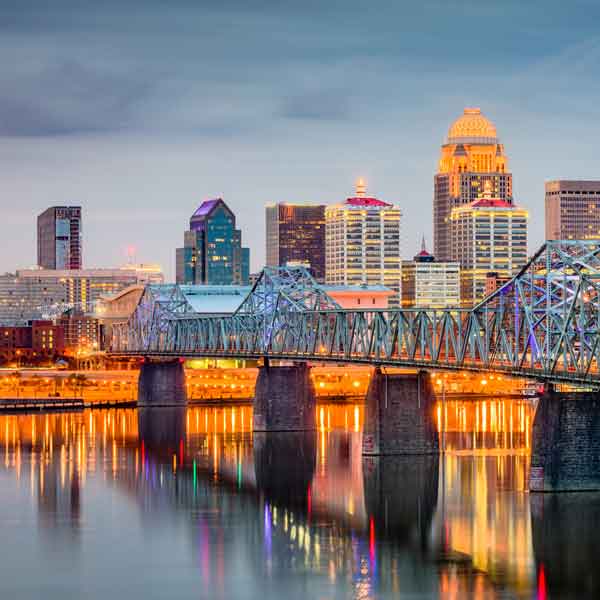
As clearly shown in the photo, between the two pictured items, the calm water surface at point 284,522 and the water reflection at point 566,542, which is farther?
the calm water surface at point 284,522

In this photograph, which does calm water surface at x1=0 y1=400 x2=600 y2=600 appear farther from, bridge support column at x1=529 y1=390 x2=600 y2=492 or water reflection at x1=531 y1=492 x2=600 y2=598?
bridge support column at x1=529 y1=390 x2=600 y2=492

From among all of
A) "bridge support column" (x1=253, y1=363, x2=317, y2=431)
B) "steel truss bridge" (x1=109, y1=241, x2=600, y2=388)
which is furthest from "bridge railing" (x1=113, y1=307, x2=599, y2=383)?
"bridge support column" (x1=253, y1=363, x2=317, y2=431)

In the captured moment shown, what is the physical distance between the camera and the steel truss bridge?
Result: 93375 mm

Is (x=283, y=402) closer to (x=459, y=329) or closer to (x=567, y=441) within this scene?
(x=459, y=329)

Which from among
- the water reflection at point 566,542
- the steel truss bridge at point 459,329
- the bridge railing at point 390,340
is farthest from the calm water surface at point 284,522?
the steel truss bridge at point 459,329

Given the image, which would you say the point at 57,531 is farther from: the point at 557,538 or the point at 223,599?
the point at 557,538

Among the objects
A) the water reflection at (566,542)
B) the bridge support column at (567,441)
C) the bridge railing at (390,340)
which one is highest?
the bridge railing at (390,340)

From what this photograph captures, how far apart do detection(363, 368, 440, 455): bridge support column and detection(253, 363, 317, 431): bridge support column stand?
73.3 feet

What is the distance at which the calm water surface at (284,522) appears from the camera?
7325 cm

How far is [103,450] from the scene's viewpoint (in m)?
124

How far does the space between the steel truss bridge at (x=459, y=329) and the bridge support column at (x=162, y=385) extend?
5.43 ft

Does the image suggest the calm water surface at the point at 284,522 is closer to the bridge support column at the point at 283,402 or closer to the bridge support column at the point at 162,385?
the bridge support column at the point at 283,402

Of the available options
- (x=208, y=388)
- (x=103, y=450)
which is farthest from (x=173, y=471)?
(x=208, y=388)

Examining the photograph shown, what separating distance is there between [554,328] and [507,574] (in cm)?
2750
